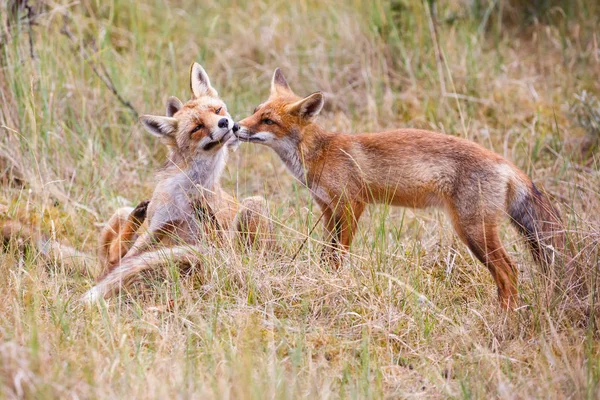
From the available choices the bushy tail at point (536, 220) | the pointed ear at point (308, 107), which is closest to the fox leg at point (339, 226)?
the pointed ear at point (308, 107)

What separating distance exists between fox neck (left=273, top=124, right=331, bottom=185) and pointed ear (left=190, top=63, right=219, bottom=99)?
738 mm

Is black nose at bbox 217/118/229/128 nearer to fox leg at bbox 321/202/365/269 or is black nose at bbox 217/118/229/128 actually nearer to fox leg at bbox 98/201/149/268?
fox leg at bbox 98/201/149/268

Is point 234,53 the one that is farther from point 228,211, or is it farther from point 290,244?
point 290,244

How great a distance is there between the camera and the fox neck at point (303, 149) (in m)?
5.96

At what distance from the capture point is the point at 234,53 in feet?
31.8

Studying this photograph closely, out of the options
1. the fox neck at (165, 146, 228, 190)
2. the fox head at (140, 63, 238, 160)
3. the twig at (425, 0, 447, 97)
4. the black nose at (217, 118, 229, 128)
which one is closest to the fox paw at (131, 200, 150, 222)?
the fox neck at (165, 146, 228, 190)

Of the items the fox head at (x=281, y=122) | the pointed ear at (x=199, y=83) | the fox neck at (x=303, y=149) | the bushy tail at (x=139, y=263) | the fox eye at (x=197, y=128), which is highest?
the pointed ear at (x=199, y=83)

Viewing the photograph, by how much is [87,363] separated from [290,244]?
184 centimetres

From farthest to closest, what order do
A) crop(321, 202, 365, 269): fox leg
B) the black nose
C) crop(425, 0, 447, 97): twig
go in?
crop(425, 0, 447, 97): twig → the black nose → crop(321, 202, 365, 269): fox leg

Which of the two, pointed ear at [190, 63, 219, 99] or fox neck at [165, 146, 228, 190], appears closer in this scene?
fox neck at [165, 146, 228, 190]

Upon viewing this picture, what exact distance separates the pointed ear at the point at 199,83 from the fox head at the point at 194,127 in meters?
0.08

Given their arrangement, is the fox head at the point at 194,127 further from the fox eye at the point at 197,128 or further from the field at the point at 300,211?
the field at the point at 300,211

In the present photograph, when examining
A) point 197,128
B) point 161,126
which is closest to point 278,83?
point 197,128

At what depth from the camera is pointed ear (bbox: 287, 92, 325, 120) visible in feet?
19.1
